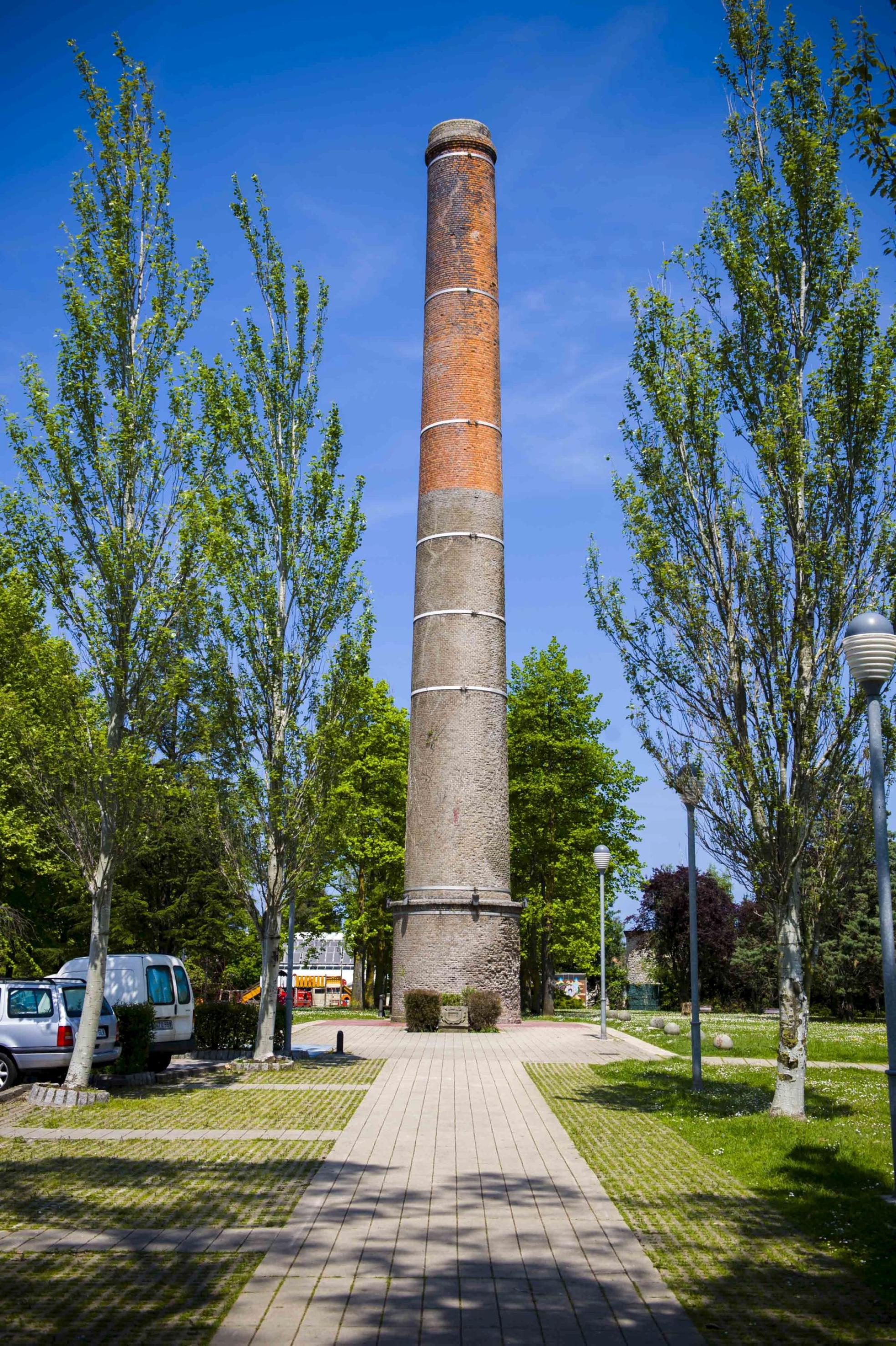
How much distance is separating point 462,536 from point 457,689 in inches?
160

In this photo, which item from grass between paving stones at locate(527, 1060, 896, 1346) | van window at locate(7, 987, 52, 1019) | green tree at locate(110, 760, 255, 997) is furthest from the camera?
green tree at locate(110, 760, 255, 997)

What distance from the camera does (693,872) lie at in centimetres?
1655

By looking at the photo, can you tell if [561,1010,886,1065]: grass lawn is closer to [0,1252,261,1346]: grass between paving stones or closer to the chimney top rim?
[0,1252,261,1346]: grass between paving stones

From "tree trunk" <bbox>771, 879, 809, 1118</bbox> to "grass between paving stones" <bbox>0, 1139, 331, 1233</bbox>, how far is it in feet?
16.9

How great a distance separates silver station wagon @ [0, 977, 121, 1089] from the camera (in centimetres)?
1593

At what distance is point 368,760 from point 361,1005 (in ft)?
31.4

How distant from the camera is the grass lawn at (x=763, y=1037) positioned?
2178cm

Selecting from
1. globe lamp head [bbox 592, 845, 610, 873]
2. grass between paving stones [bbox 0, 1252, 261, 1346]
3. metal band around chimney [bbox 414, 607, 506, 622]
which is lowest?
grass between paving stones [bbox 0, 1252, 261, 1346]

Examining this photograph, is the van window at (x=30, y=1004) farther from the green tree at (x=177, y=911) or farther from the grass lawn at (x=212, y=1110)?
the green tree at (x=177, y=911)

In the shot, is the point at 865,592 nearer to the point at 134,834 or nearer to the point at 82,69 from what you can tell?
the point at 134,834

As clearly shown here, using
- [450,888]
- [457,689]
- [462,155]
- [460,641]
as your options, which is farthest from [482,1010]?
[462,155]

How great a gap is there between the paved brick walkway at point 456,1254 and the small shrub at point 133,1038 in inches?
240

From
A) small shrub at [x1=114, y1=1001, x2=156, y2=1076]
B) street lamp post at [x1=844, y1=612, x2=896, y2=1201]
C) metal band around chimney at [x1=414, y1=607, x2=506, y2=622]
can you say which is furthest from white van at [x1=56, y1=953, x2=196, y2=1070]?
street lamp post at [x1=844, y1=612, x2=896, y2=1201]

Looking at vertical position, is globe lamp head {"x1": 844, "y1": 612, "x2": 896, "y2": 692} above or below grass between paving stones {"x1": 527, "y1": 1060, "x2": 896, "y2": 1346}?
above
